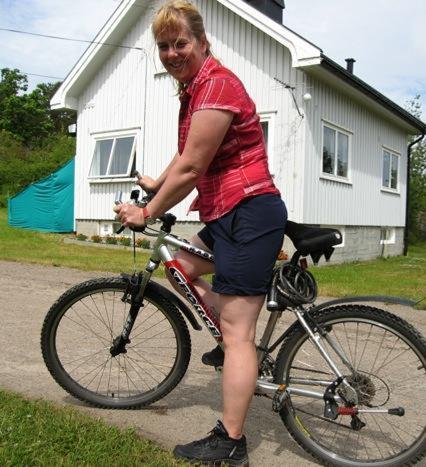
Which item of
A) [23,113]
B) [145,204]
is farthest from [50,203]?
[23,113]

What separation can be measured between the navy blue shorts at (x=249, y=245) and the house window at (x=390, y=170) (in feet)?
45.8

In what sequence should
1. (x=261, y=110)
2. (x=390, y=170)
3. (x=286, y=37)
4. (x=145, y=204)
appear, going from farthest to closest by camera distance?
(x=390, y=170), (x=261, y=110), (x=286, y=37), (x=145, y=204)

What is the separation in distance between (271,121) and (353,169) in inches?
122

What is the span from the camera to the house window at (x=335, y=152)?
12367 millimetres

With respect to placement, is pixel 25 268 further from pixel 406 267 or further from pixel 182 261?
pixel 406 267

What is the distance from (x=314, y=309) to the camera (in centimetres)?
271

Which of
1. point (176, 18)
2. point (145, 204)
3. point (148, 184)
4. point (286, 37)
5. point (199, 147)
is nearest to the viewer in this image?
point (199, 147)

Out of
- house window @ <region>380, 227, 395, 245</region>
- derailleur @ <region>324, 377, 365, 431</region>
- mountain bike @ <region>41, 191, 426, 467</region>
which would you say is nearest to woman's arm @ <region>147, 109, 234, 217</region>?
mountain bike @ <region>41, 191, 426, 467</region>

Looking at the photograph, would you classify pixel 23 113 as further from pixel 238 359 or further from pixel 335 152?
pixel 238 359

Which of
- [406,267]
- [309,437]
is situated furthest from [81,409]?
[406,267]

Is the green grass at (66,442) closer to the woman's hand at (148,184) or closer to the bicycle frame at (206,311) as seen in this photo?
the bicycle frame at (206,311)

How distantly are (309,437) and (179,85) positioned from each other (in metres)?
1.83

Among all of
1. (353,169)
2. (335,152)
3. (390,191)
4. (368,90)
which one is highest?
(368,90)

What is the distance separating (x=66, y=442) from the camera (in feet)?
8.72
